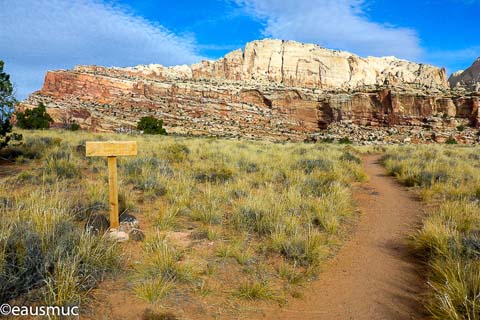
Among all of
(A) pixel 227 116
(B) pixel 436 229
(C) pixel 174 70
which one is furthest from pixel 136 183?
(C) pixel 174 70

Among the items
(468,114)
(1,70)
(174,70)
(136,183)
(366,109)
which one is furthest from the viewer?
(174,70)

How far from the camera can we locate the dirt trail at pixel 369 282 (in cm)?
277

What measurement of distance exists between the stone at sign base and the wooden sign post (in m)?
0.14

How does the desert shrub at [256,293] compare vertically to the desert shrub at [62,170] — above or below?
below

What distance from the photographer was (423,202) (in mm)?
6578

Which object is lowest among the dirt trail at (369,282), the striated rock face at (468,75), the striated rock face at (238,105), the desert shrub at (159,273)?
the dirt trail at (369,282)

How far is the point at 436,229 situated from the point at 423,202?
3.10 metres

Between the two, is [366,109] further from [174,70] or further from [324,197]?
[174,70]

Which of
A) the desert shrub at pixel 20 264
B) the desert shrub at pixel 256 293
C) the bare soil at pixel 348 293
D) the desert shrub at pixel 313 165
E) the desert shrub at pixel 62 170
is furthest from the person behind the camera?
the desert shrub at pixel 313 165

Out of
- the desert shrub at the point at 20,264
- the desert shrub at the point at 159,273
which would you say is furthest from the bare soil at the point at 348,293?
the desert shrub at the point at 20,264

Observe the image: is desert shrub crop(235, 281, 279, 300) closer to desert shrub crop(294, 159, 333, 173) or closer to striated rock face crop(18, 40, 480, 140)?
desert shrub crop(294, 159, 333, 173)

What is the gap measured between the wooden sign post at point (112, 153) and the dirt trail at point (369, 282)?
2.74 meters

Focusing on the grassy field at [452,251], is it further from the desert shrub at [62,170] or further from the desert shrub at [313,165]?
the desert shrub at [62,170]

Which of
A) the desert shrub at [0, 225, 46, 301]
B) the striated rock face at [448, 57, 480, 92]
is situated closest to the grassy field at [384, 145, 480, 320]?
the desert shrub at [0, 225, 46, 301]
